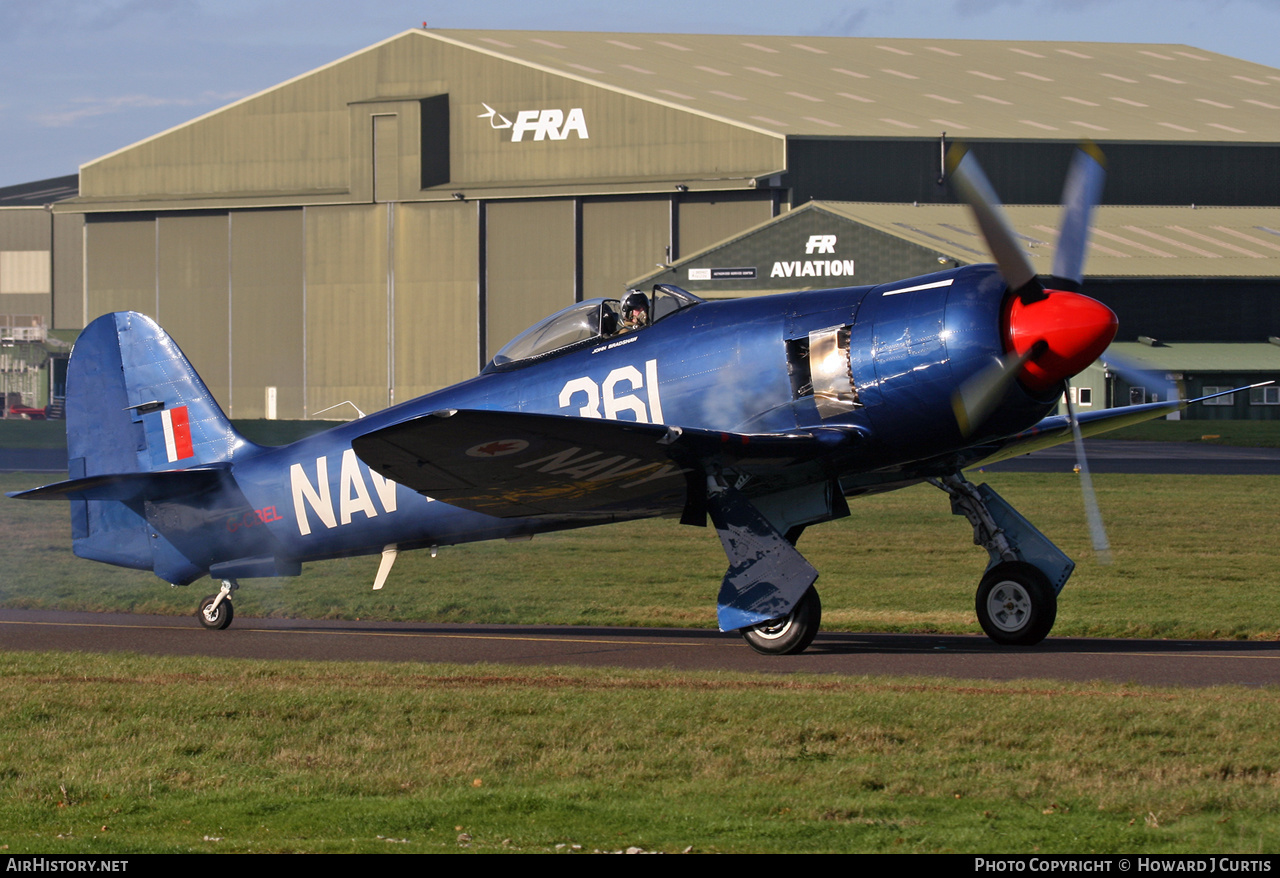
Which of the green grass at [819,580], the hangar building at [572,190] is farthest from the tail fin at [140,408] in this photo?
the hangar building at [572,190]

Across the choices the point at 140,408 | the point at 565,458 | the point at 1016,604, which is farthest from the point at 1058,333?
the point at 140,408

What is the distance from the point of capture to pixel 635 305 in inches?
510

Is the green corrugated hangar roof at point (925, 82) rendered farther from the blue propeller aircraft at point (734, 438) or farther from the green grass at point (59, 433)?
the blue propeller aircraft at point (734, 438)

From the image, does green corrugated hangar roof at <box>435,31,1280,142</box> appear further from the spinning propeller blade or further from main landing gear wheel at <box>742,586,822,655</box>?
the spinning propeller blade

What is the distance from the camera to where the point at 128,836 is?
6430 mm

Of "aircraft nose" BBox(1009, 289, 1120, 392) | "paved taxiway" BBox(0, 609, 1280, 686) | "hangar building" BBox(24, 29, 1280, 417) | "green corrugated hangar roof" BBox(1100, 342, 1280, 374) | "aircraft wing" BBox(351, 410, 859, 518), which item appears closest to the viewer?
"aircraft wing" BBox(351, 410, 859, 518)

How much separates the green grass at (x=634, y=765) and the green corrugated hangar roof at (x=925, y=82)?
4875 cm

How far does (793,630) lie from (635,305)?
315 centimetres

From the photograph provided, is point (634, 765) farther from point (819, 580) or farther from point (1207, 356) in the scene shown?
point (1207, 356)

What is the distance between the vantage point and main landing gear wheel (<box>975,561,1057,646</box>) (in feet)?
41.4

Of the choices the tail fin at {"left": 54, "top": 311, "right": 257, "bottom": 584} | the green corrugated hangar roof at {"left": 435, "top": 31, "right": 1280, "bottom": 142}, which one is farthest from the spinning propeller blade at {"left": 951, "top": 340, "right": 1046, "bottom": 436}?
the green corrugated hangar roof at {"left": 435, "top": 31, "right": 1280, "bottom": 142}

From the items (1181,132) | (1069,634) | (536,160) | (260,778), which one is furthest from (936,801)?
(1181,132)

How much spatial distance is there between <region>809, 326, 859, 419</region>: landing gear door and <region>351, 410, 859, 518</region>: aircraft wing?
0.80ft

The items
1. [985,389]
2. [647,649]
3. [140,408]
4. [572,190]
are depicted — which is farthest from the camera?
[572,190]
